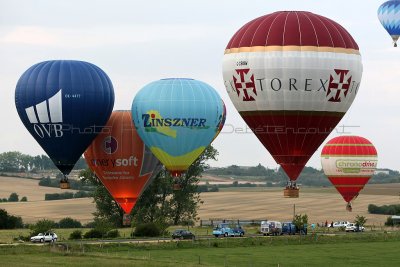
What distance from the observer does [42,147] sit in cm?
8012

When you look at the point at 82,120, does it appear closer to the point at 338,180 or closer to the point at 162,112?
the point at 162,112

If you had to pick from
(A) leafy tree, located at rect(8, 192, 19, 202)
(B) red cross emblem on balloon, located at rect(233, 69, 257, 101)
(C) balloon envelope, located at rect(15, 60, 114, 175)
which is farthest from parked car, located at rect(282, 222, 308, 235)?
(A) leafy tree, located at rect(8, 192, 19, 202)

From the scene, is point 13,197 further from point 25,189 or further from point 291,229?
point 291,229

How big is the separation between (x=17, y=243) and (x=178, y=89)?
17.0 metres

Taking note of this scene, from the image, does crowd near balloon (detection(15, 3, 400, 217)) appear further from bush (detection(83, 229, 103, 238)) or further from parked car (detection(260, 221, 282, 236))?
parked car (detection(260, 221, 282, 236))

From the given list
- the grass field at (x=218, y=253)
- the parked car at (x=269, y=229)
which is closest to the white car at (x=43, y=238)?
the grass field at (x=218, y=253)

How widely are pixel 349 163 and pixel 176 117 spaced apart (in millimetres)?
28657

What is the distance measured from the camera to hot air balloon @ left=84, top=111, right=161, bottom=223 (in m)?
84.4

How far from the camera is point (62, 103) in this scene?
77.4 metres

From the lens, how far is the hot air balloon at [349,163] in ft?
338

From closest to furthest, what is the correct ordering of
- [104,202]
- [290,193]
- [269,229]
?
1. [290,193]
2. [269,229]
3. [104,202]

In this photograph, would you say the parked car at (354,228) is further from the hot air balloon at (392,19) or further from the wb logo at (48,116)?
the wb logo at (48,116)

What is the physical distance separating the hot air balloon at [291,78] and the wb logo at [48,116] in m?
15.0

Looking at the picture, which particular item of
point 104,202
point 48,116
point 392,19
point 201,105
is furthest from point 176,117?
point 104,202
